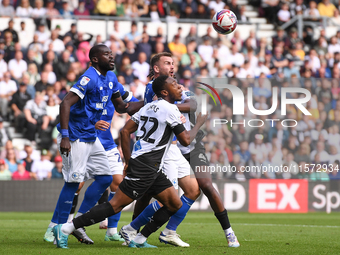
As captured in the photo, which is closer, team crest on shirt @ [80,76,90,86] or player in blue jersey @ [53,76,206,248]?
player in blue jersey @ [53,76,206,248]

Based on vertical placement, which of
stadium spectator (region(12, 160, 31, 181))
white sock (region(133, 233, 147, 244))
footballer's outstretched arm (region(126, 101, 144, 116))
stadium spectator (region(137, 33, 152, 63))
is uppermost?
stadium spectator (region(137, 33, 152, 63))

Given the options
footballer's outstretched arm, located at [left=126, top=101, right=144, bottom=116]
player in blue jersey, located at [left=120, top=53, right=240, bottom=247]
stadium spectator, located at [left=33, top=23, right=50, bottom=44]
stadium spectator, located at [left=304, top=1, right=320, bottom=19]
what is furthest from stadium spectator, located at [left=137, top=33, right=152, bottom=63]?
player in blue jersey, located at [left=120, top=53, right=240, bottom=247]

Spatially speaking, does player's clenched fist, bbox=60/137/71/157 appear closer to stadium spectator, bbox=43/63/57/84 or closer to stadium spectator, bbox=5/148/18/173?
stadium spectator, bbox=5/148/18/173

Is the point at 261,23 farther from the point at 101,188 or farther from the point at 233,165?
the point at 101,188

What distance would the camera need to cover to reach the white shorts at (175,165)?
695 centimetres

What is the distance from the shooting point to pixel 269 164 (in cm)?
1512

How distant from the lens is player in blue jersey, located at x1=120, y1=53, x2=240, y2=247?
271 inches

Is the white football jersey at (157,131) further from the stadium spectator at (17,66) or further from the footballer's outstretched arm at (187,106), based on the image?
the stadium spectator at (17,66)

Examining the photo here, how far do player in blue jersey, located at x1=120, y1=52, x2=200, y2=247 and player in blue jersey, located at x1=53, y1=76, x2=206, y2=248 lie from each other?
36 centimetres

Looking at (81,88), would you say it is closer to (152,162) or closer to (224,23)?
(152,162)

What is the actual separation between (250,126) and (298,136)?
1.45 meters

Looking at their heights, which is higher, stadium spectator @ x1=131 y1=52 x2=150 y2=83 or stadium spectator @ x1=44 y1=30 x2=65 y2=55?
stadium spectator @ x1=44 y1=30 x2=65 y2=55

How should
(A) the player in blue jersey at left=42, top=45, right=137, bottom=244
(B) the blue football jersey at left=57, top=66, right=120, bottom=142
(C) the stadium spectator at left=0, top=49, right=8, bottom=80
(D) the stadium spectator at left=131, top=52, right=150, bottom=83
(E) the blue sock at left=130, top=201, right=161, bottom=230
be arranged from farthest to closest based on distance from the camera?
(D) the stadium spectator at left=131, top=52, right=150, bottom=83 → (C) the stadium spectator at left=0, top=49, right=8, bottom=80 → (B) the blue football jersey at left=57, top=66, right=120, bottom=142 → (E) the blue sock at left=130, top=201, right=161, bottom=230 → (A) the player in blue jersey at left=42, top=45, right=137, bottom=244

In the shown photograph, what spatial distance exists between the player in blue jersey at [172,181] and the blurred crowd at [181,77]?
21.5 feet
